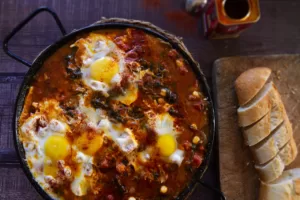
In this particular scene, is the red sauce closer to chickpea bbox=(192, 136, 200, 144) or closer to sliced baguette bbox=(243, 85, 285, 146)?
chickpea bbox=(192, 136, 200, 144)

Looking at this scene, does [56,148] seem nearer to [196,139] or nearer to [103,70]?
[103,70]

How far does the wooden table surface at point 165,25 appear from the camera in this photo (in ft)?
11.2

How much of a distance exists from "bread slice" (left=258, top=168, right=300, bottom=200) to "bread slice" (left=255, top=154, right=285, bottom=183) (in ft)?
0.17

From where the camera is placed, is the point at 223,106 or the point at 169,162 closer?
the point at 169,162

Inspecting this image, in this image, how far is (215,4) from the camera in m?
3.15

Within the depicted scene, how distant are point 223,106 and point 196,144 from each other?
0.63 meters

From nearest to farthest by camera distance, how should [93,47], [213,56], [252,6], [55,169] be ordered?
1. [55,169]
2. [93,47]
3. [252,6]
4. [213,56]

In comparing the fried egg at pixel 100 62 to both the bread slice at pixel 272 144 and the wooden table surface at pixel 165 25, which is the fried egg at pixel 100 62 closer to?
the wooden table surface at pixel 165 25

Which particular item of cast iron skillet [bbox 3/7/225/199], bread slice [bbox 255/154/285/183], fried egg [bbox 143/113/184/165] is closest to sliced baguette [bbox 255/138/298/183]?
bread slice [bbox 255/154/285/183]

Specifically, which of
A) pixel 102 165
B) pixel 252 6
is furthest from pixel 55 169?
pixel 252 6

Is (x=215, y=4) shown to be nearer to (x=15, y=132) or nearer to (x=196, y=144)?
(x=196, y=144)

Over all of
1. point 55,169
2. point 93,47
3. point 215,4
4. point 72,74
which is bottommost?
point 55,169

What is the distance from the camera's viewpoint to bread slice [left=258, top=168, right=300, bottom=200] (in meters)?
3.03

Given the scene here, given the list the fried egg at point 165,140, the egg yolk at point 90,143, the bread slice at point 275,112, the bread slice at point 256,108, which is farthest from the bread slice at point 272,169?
the egg yolk at point 90,143
